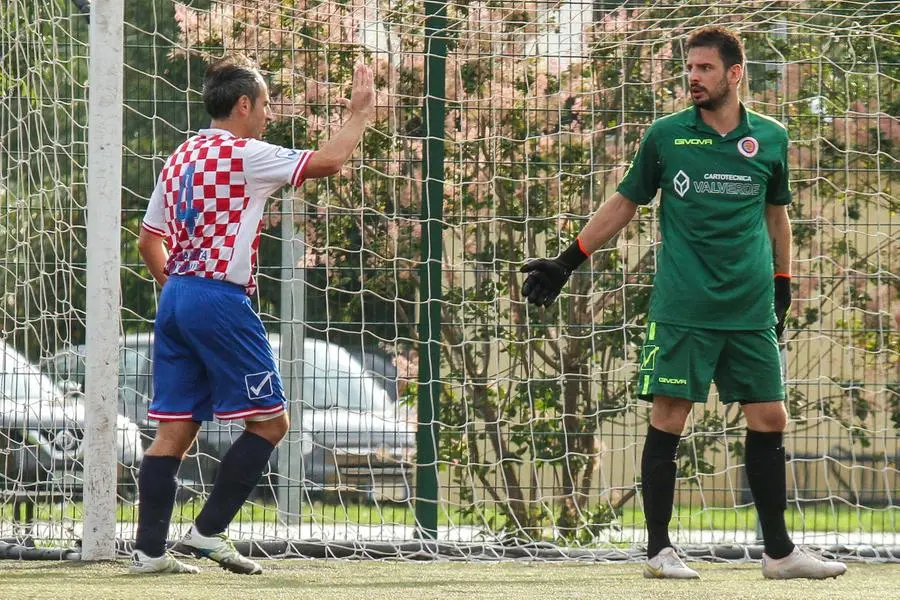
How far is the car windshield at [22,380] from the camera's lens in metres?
6.40

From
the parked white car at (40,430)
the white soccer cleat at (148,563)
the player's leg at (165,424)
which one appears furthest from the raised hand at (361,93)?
the parked white car at (40,430)

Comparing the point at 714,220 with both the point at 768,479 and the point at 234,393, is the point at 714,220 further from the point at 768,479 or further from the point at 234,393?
the point at 234,393

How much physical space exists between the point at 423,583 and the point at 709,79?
2118mm

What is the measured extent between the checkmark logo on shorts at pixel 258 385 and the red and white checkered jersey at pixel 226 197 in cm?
32

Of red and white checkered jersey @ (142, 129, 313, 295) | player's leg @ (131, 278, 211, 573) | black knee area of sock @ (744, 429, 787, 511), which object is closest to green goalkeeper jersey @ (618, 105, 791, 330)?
black knee area of sock @ (744, 429, 787, 511)

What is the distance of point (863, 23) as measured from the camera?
685cm

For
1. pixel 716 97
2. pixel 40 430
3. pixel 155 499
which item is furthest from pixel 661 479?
pixel 40 430

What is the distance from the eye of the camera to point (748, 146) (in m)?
4.69

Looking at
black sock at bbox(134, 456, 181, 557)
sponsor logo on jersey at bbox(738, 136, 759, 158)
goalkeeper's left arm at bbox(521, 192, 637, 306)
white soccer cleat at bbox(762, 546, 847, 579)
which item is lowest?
white soccer cleat at bbox(762, 546, 847, 579)

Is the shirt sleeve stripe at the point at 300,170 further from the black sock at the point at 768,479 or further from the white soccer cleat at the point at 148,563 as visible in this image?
the black sock at the point at 768,479

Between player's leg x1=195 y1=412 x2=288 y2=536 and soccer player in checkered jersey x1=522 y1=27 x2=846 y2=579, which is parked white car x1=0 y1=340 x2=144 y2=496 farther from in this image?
soccer player in checkered jersey x1=522 y1=27 x2=846 y2=579

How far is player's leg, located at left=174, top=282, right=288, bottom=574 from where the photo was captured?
464 centimetres

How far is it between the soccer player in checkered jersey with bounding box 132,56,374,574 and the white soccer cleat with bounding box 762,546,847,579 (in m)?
1.78

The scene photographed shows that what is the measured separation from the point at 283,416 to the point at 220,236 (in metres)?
0.67
